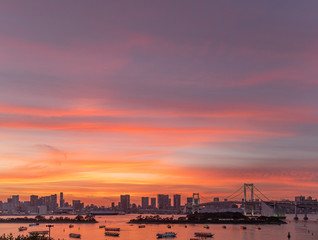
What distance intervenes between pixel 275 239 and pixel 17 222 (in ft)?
456

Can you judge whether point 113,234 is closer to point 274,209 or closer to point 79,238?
point 79,238

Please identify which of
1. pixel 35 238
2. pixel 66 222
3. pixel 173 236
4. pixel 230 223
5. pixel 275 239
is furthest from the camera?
pixel 66 222

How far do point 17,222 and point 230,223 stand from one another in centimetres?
10373

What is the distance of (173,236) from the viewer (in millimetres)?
103250

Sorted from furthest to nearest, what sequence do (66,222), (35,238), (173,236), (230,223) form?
1. (66,222)
2. (230,223)
3. (173,236)
4. (35,238)

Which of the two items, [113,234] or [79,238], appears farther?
[113,234]

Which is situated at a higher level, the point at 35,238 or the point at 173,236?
the point at 35,238

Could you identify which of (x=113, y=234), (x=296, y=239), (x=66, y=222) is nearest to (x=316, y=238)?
(x=296, y=239)

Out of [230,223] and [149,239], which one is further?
[230,223]

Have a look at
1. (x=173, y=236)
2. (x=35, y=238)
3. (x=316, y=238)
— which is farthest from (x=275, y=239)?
(x=35, y=238)

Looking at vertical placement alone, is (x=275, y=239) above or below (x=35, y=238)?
below

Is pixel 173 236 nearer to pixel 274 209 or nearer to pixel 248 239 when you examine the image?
pixel 248 239

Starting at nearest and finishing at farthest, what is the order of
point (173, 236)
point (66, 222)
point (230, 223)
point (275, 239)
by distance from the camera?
point (275, 239) → point (173, 236) → point (230, 223) → point (66, 222)

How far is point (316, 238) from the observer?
328 feet
